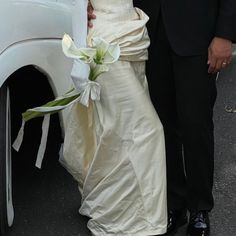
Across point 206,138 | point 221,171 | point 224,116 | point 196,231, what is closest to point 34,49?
point 206,138

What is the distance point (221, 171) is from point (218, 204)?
410 mm

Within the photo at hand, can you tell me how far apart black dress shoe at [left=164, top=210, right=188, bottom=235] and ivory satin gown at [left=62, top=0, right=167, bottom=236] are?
0.20 metres

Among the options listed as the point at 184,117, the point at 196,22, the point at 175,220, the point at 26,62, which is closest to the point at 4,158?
the point at 26,62

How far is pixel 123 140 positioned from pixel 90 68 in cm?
39

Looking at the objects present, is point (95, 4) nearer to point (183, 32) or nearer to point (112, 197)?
point (183, 32)

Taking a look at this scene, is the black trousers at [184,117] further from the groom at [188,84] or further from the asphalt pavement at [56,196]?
the asphalt pavement at [56,196]

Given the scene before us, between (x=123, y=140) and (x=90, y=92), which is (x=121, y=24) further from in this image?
(x=123, y=140)

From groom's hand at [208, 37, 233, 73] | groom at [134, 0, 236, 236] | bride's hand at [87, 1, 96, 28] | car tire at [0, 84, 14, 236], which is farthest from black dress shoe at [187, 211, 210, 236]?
bride's hand at [87, 1, 96, 28]

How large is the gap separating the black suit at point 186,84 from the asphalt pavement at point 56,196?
0.29 meters

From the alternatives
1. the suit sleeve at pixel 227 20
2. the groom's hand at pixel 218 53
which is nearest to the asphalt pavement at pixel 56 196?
the groom's hand at pixel 218 53

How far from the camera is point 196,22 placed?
8.85 ft

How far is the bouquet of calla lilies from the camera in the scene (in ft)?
8.66

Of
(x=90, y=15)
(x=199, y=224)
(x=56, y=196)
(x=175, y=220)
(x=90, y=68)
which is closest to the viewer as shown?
(x=90, y=68)

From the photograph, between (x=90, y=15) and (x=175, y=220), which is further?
(x=175, y=220)
